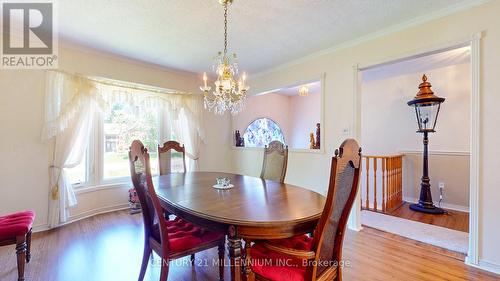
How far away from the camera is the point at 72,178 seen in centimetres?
326

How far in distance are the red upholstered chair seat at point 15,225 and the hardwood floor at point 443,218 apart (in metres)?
4.50

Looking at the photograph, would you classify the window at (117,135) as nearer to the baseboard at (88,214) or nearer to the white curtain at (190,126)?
the white curtain at (190,126)

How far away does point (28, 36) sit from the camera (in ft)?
8.75

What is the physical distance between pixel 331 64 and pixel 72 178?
4.09 metres

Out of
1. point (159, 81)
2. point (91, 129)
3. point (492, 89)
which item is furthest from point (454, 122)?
point (91, 129)

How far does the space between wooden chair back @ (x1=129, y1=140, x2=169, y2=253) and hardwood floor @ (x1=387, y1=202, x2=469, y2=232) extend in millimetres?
3577

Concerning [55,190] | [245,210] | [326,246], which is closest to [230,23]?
[245,210]

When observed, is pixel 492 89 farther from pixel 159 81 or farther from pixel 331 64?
pixel 159 81

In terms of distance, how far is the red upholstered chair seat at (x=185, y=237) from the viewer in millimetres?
1567

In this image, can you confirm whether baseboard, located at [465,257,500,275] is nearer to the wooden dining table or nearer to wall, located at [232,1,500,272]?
wall, located at [232,1,500,272]

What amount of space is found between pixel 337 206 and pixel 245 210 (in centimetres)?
56

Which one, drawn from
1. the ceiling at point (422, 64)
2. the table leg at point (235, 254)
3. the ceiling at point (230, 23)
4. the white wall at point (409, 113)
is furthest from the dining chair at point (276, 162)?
the white wall at point (409, 113)

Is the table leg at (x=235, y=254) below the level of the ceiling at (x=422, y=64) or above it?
below

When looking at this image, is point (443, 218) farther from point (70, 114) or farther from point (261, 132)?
point (70, 114)
